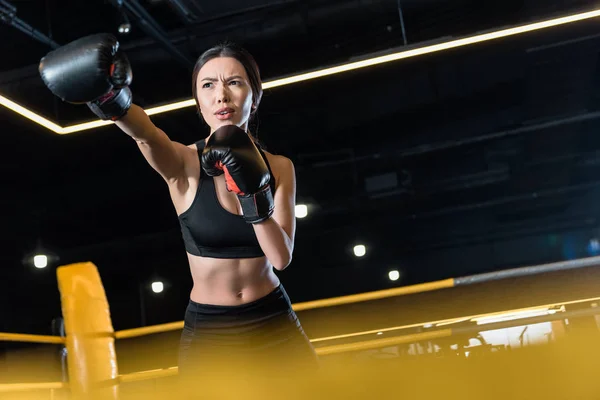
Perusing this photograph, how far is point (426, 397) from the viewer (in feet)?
1.94

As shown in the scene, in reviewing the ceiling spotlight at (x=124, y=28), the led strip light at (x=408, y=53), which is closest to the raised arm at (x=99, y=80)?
the led strip light at (x=408, y=53)

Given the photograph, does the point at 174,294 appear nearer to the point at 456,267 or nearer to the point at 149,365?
the point at 149,365

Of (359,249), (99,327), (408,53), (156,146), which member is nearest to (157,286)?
(359,249)

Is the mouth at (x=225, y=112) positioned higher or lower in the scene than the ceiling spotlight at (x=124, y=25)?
lower

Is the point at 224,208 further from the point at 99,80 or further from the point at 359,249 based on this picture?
the point at 359,249

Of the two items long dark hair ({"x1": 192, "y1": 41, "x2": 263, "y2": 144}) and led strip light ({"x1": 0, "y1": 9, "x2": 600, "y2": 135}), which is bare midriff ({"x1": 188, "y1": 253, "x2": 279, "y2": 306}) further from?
led strip light ({"x1": 0, "y1": 9, "x2": 600, "y2": 135})

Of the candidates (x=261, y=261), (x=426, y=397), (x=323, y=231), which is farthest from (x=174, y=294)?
(x=426, y=397)

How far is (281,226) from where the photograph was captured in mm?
1426

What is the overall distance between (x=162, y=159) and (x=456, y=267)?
36.1ft

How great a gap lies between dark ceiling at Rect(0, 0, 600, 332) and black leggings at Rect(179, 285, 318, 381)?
236 cm

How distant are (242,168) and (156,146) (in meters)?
0.21

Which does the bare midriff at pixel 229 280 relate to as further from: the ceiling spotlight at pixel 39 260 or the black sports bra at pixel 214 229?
the ceiling spotlight at pixel 39 260

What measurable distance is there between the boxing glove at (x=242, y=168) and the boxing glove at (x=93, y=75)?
20 cm

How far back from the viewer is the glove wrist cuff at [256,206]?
49.4 inches
